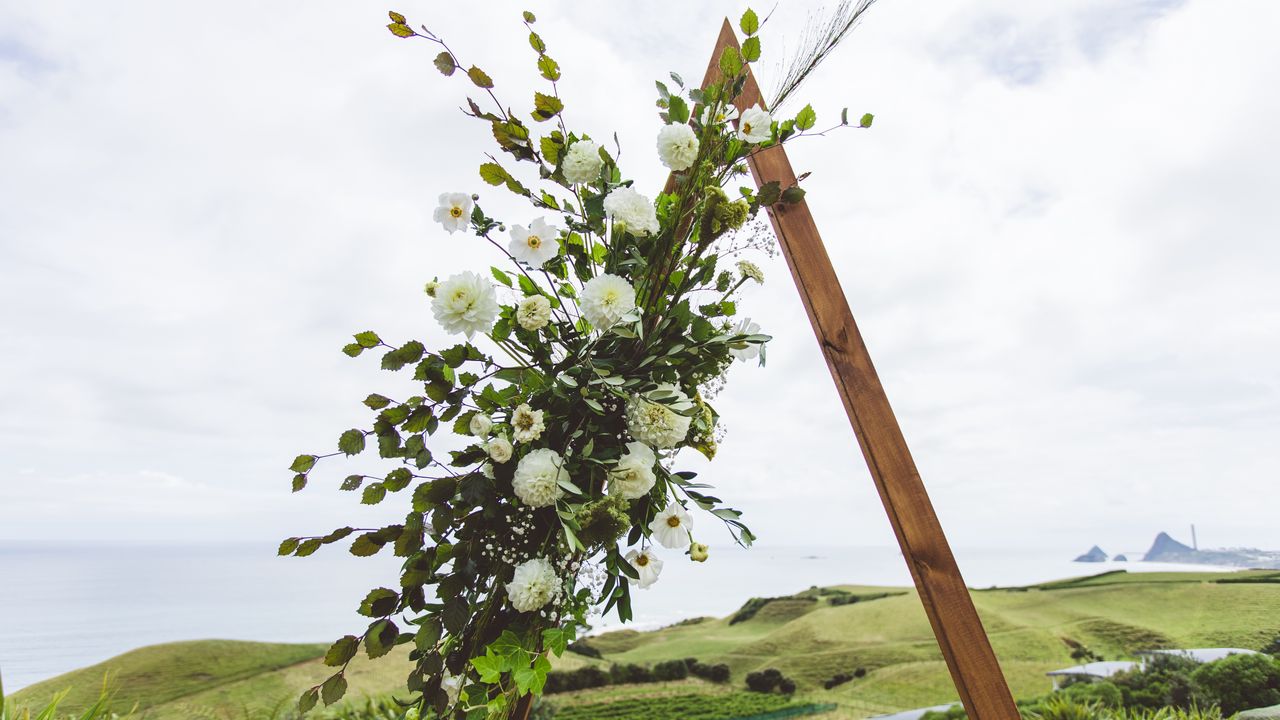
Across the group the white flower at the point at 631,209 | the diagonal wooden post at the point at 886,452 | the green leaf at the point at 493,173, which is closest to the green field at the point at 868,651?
the diagonal wooden post at the point at 886,452

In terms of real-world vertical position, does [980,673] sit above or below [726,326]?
below

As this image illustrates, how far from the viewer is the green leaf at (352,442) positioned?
121 cm

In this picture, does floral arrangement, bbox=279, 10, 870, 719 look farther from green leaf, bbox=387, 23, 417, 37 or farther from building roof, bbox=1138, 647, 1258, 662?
building roof, bbox=1138, 647, 1258, 662

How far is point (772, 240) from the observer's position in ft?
4.82

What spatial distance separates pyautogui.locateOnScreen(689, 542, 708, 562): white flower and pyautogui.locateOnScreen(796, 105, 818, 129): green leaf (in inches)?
33.7

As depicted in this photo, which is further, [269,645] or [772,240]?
[269,645]

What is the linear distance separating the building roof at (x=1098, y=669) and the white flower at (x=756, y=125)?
3680mm

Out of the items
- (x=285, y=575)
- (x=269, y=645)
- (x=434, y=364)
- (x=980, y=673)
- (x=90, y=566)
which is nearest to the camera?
(x=434, y=364)

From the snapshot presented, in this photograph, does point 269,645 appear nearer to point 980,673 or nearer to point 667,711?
point 667,711

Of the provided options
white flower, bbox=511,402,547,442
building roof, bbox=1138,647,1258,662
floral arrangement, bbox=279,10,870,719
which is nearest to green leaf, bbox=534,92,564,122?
floral arrangement, bbox=279,10,870,719

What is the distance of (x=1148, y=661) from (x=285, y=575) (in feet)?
17.9

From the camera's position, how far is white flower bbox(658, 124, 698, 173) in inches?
51.9

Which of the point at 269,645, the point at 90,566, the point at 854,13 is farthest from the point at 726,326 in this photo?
the point at 90,566

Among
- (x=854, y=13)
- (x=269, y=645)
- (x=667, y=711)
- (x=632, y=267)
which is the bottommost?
(x=667, y=711)
